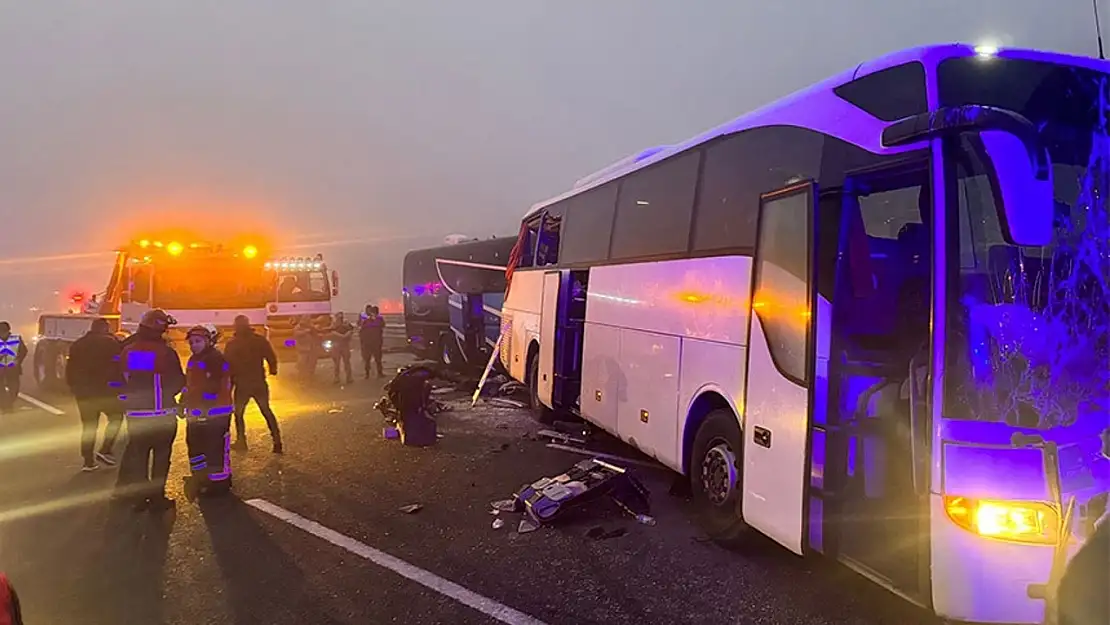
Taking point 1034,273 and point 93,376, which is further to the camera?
point 93,376

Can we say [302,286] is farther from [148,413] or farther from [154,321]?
[148,413]

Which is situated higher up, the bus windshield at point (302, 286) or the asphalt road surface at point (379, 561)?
the bus windshield at point (302, 286)

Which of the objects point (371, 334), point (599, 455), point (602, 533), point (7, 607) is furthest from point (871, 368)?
point (371, 334)

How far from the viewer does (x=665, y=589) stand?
15.3ft

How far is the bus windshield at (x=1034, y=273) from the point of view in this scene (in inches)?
138

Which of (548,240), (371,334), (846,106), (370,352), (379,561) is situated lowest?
(379,561)

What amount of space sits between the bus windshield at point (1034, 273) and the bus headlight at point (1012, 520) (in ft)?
1.30

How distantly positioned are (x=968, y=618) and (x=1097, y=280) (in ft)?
6.09

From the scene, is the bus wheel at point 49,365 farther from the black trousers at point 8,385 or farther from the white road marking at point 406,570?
the white road marking at point 406,570

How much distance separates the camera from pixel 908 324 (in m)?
4.32

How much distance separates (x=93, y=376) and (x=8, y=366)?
6.23 metres

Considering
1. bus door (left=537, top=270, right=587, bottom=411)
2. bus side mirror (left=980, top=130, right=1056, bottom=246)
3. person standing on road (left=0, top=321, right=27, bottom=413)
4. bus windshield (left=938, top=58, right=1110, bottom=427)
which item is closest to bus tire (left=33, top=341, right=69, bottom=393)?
person standing on road (left=0, top=321, right=27, bottom=413)

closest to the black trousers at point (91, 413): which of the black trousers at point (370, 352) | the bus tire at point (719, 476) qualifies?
the bus tire at point (719, 476)

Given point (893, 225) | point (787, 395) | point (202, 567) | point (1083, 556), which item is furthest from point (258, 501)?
point (1083, 556)
